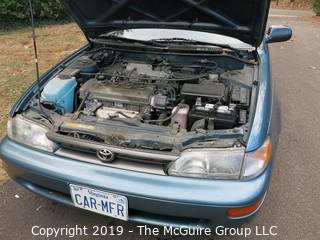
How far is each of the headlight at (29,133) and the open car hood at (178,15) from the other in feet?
3.58

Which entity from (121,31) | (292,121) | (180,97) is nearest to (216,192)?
(180,97)

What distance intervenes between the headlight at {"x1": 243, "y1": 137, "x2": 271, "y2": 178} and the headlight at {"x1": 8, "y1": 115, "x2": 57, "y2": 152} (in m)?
1.16

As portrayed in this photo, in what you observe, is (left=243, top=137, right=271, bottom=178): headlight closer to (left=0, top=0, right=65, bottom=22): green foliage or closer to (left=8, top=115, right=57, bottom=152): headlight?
(left=8, top=115, right=57, bottom=152): headlight

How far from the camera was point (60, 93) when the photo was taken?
236 cm

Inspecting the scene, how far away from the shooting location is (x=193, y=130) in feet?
6.70

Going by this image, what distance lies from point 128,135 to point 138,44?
1299mm

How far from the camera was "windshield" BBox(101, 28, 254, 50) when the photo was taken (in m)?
2.86

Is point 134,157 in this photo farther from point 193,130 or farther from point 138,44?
point 138,44

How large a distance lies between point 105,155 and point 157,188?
1.20 feet

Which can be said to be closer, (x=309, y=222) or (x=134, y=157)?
(x=134, y=157)

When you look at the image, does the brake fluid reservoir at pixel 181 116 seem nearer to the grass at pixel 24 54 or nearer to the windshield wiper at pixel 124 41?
the windshield wiper at pixel 124 41

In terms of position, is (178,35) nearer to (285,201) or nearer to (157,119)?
(157,119)

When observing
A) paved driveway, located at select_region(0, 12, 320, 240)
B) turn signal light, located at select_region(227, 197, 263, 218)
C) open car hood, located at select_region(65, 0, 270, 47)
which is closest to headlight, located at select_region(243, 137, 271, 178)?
turn signal light, located at select_region(227, 197, 263, 218)

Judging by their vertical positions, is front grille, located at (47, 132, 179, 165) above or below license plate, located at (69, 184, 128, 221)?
above
